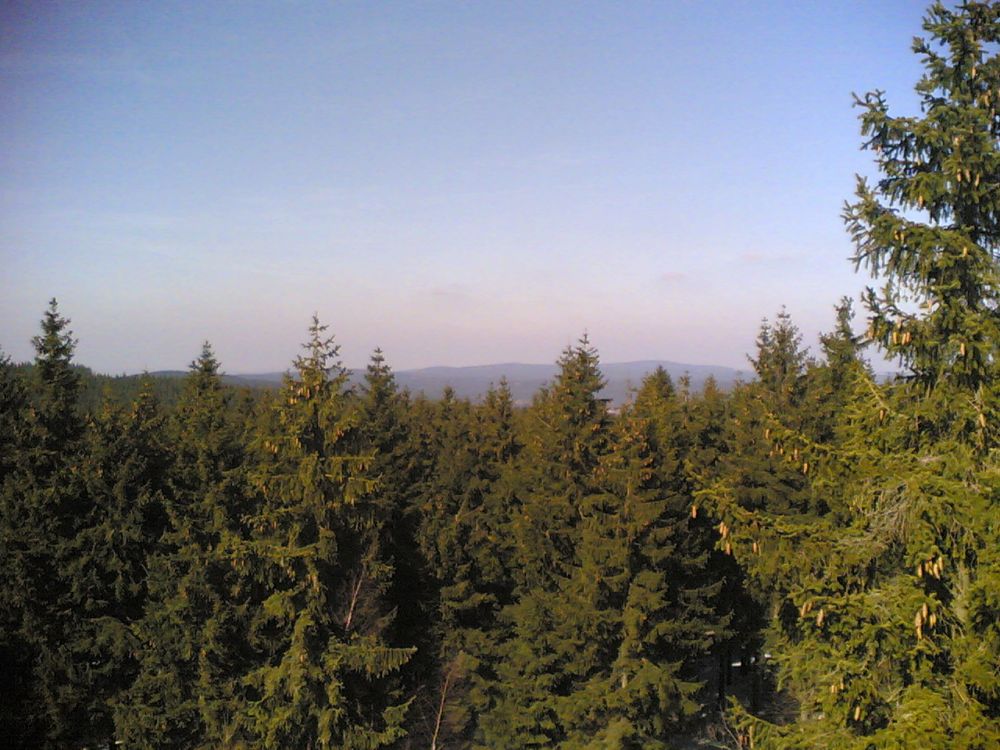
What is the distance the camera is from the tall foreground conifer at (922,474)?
777 cm

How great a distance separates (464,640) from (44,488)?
12.7 meters

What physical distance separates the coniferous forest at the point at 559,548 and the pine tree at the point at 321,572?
0.07 metres

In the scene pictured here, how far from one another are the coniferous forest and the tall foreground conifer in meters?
0.04

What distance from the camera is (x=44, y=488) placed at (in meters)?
19.0

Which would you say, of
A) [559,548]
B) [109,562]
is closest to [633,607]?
[559,548]

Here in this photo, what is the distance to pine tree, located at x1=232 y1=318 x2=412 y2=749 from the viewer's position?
14.6 metres

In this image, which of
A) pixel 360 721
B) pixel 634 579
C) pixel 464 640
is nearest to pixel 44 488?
pixel 360 721

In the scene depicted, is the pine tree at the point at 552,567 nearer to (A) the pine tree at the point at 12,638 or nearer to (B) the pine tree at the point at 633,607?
(B) the pine tree at the point at 633,607

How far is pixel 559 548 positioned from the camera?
20047 mm

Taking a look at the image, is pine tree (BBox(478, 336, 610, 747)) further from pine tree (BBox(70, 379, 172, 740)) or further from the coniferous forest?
pine tree (BBox(70, 379, 172, 740))

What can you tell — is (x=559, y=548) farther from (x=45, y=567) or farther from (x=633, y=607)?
(x=45, y=567)

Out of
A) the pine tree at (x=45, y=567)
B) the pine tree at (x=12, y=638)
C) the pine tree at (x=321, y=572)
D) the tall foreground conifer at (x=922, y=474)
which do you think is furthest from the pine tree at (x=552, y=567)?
the pine tree at (x=12, y=638)

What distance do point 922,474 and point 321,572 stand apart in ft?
38.7

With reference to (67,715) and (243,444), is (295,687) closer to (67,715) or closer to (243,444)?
(243,444)
